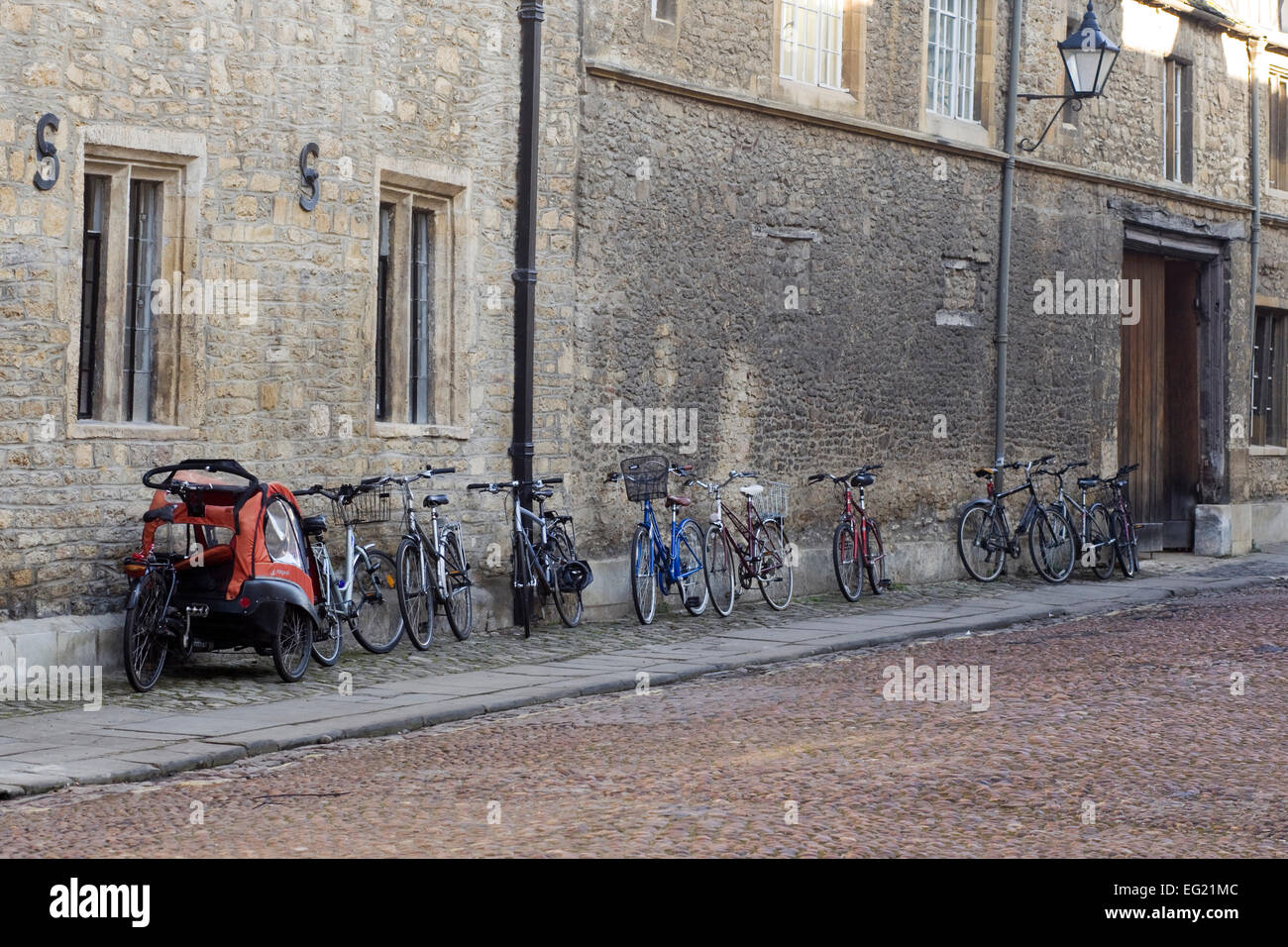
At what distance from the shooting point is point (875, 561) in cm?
1677

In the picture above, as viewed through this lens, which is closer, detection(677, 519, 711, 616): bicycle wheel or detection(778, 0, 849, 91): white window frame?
detection(677, 519, 711, 616): bicycle wheel

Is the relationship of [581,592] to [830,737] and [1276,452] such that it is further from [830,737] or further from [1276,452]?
[1276,452]

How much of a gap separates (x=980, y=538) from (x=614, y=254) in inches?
223

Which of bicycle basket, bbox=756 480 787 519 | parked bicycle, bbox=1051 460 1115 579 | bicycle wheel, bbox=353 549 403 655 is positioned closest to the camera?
bicycle wheel, bbox=353 549 403 655

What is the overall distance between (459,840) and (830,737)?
112 inches

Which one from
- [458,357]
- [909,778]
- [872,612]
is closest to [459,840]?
[909,778]

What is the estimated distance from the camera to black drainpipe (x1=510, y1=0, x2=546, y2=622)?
45.4 ft

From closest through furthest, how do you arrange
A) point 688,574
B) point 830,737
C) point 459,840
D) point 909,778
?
1. point 459,840
2. point 909,778
3. point 830,737
4. point 688,574

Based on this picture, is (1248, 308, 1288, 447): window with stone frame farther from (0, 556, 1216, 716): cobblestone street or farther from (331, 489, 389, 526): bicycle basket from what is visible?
(331, 489, 389, 526): bicycle basket

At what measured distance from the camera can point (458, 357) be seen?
13578 mm

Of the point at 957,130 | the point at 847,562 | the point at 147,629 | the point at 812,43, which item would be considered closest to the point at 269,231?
the point at 147,629

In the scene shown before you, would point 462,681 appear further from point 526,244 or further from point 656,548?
point 526,244

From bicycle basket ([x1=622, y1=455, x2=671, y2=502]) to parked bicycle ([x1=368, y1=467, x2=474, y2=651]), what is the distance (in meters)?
1.62

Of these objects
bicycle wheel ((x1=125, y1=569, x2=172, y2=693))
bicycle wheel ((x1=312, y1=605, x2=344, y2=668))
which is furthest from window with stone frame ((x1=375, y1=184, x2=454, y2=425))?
bicycle wheel ((x1=125, y1=569, x2=172, y2=693))
